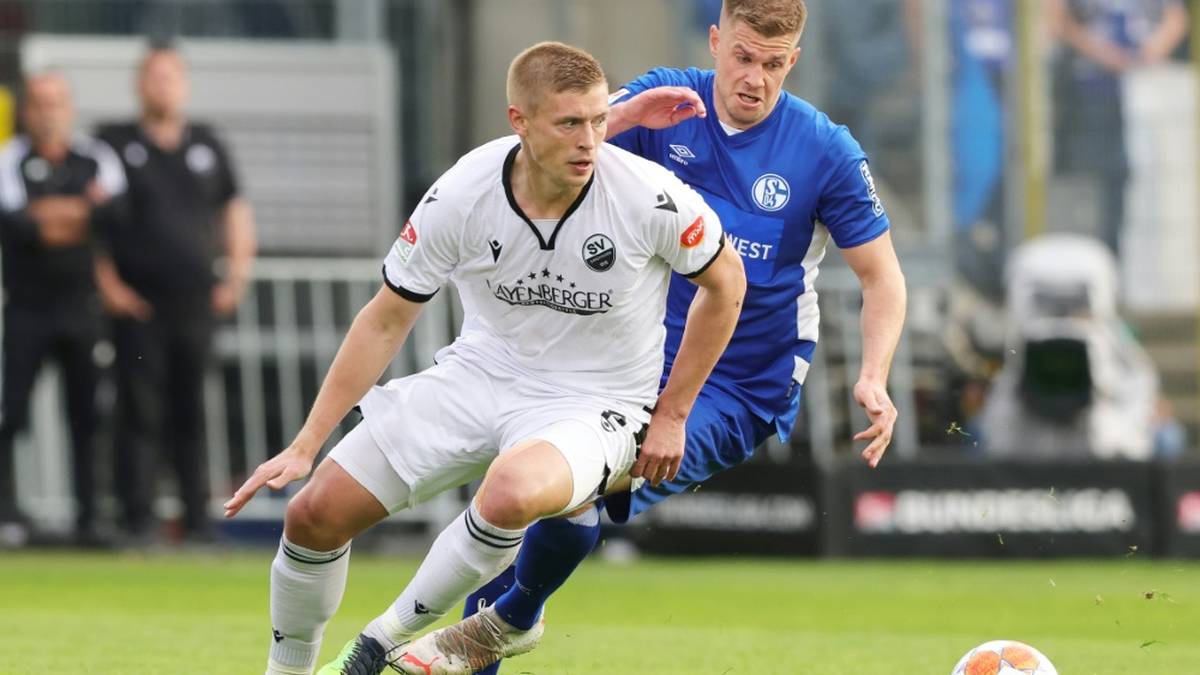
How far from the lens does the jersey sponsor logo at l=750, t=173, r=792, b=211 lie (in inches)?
292

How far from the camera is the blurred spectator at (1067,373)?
14641 millimetres

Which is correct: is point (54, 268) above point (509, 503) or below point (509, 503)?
below

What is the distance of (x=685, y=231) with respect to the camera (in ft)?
21.8

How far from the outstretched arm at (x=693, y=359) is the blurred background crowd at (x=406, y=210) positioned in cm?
715

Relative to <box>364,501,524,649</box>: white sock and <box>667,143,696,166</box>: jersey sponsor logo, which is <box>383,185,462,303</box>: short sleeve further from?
<box>667,143,696,166</box>: jersey sponsor logo

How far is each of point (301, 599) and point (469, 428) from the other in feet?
2.31

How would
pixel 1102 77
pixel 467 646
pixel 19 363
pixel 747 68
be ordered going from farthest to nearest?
pixel 1102 77
pixel 19 363
pixel 747 68
pixel 467 646

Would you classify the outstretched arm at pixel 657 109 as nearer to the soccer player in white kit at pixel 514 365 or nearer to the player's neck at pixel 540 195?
the soccer player in white kit at pixel 514 365

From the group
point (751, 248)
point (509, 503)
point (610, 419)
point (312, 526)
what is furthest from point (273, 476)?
point (751, 248)

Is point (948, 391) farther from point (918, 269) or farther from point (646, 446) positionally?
point (646, 446)

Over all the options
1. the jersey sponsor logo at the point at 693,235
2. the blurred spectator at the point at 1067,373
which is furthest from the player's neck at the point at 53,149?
the jersey sponsor logo at the point at 693,235

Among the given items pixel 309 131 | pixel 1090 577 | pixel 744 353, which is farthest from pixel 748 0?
pixel 309 131

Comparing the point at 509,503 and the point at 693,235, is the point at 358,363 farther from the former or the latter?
the point at 693,235

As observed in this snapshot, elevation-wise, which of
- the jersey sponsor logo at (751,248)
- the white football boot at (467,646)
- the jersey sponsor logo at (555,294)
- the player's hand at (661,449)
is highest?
the jersey sponsor logo at (555,294)
